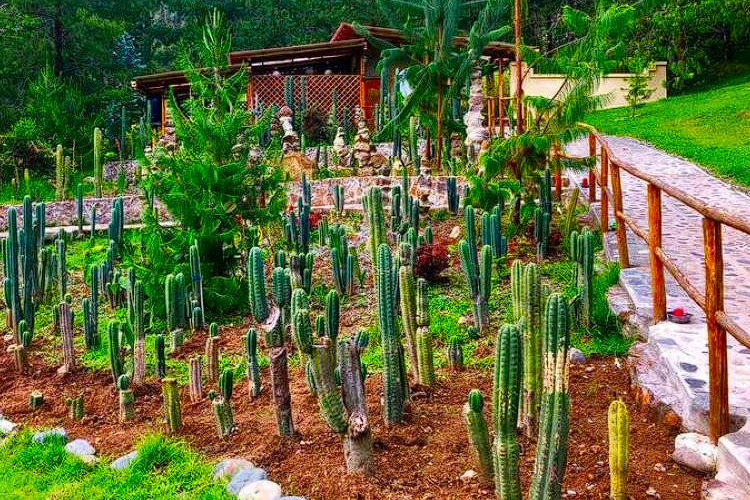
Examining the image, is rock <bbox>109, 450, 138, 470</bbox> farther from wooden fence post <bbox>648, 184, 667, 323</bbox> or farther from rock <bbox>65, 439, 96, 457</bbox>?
wooden fence post <bbox>648, 184, 667, 323</bbox>

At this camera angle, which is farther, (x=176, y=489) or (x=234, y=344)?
(x=234, y=344)

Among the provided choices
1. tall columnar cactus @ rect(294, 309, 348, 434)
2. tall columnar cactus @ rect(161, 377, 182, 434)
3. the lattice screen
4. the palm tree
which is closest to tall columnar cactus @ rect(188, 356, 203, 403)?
tall columnar cactus @ rect(161, 377, 182, 434)

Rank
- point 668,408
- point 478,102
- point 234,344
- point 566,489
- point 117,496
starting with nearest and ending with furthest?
point 566,489, point 117,496, point 668,408, point 234,344, point 478,102

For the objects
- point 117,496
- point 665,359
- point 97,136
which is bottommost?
point 117,496

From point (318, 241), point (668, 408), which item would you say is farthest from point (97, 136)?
point (668, 408)

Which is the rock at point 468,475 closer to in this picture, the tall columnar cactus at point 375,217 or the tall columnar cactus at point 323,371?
the tall columnar cactus at point 323,371

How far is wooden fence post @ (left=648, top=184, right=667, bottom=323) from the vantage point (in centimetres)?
525

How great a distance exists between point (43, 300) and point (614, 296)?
6167 millimetres

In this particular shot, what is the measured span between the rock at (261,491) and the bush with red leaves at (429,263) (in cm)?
431

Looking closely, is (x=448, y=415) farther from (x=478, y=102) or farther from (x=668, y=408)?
(x=478, y=102)

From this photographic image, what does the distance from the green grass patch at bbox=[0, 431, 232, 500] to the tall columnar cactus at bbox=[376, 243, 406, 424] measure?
109 cm

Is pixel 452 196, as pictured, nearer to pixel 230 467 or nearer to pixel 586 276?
pixel 586 276

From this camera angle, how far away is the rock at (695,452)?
3854mm

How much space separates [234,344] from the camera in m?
6.96
